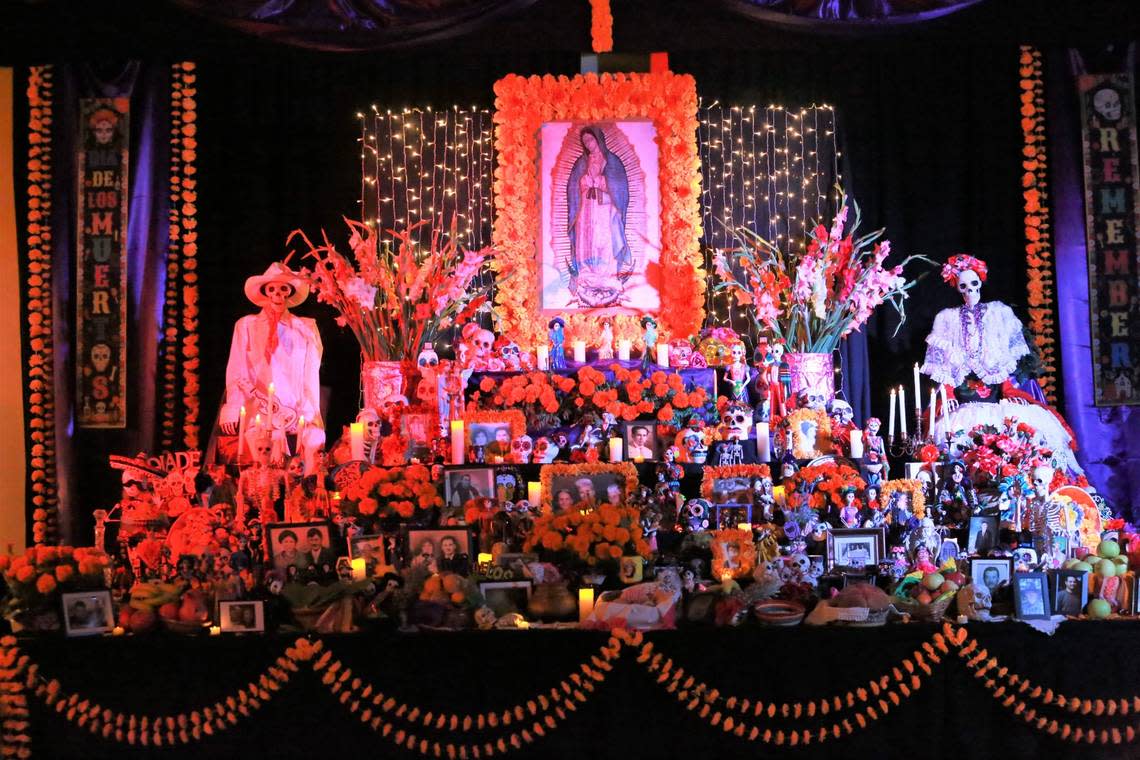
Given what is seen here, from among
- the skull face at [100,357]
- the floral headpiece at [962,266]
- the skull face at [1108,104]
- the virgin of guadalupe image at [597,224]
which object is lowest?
the skull face at [100,357]

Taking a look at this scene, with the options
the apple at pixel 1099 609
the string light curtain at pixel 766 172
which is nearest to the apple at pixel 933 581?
the apple at pixel 1099 609

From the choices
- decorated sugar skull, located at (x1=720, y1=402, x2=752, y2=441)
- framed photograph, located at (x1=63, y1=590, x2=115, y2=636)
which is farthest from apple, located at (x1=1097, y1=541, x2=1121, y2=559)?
framed photograph, located at (x1=63, y1=590, x2=115, y2=636)

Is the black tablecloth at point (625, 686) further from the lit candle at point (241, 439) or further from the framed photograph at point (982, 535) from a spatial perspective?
the lit candle at point (241, 439)

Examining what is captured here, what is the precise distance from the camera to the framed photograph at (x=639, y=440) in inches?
248

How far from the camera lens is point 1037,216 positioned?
793 centimetres

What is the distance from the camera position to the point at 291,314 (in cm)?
763

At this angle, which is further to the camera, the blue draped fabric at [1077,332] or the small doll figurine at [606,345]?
the blue draped fabric at [1077,332]

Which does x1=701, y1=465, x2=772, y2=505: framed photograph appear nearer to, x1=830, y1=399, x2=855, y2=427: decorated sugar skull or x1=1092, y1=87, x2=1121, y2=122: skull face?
x1=830, y1=399, x2=855, y2=427: decorated sugar skull

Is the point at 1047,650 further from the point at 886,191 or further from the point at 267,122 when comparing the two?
the point at 267,122

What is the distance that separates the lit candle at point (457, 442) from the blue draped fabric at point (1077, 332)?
3804 mm

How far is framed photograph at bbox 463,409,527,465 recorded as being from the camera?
6324 mm

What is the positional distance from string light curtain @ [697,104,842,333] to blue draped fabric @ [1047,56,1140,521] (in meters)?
1.34

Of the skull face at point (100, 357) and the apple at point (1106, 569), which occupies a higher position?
the skull face at point (100, 357)

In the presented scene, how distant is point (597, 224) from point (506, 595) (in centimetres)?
343
